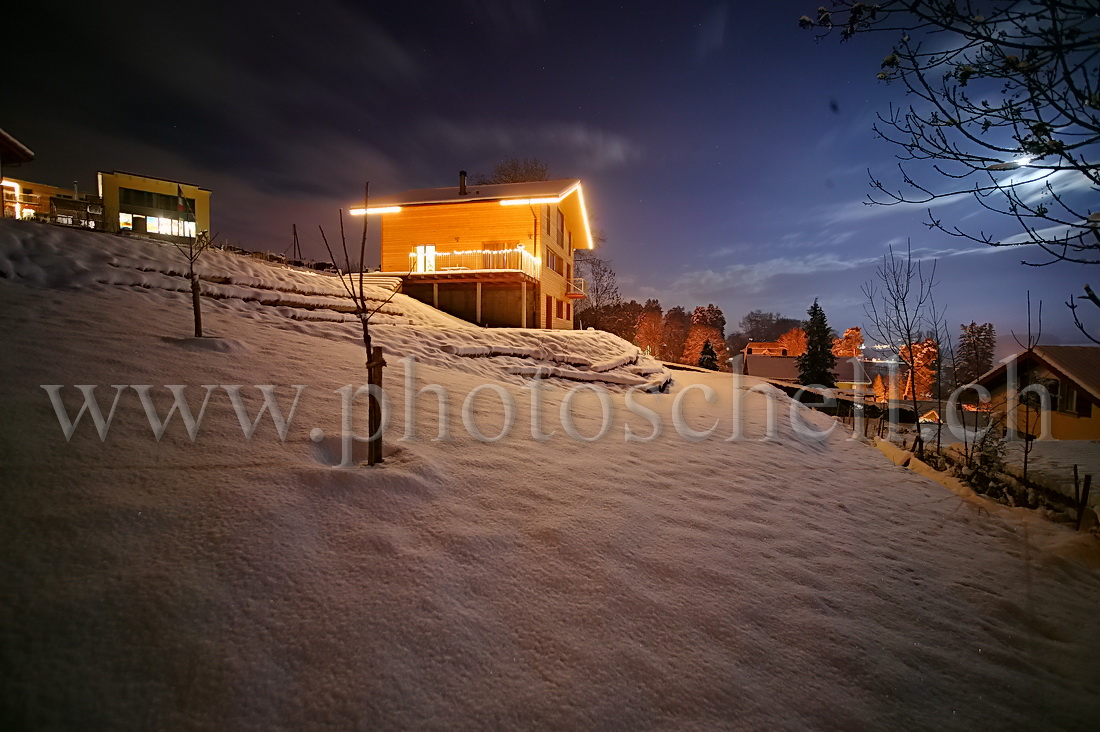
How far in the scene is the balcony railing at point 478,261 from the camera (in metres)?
14.9

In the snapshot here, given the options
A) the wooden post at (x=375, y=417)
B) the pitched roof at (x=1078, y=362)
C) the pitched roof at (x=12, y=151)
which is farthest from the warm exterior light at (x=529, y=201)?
the pitched roof at (x=1078, y=362)

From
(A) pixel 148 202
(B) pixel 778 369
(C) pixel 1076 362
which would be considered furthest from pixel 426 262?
(B) pixel 778 369

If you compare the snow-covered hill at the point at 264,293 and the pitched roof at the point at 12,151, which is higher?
the pitched roof at the point at 12,151

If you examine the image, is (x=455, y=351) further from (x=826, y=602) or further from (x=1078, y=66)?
(x=1078, y=66)

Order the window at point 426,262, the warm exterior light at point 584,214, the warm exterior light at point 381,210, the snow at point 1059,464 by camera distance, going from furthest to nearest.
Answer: the warm exterior light at point 584,214 → the warm exterior light at point 381,210 → the window at point 426,262 → the snow at point 1059,464

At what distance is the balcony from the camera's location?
585 inches

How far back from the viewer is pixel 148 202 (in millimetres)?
26203

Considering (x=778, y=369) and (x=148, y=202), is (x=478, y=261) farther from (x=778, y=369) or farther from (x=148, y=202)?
(x=778, y=369)

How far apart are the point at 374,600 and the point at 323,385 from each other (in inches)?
137

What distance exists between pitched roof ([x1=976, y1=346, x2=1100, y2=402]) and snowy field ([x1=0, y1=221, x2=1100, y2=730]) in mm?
16550

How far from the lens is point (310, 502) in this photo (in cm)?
242

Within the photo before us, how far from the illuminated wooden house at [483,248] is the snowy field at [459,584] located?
11182 millimetres

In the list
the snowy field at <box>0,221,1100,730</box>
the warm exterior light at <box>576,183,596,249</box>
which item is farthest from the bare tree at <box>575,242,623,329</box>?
the snowy field at <box>0,221,1100,730</box>

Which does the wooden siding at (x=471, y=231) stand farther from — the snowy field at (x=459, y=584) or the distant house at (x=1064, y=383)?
the distant house at (x=1064, y=383)
